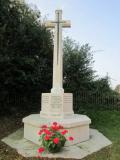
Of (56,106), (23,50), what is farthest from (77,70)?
(56,106)

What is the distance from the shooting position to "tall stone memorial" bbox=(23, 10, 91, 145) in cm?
673

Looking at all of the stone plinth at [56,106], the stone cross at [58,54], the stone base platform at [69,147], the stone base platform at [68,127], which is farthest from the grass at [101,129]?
the stone cross at [58,54]

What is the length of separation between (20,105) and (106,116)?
362cm

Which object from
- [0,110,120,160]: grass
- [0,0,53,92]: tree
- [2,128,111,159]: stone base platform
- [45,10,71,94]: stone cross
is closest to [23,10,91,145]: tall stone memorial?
[45,10,71,94]: stone cross

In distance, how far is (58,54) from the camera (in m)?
7.82

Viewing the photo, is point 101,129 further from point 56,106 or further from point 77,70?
point 77,70

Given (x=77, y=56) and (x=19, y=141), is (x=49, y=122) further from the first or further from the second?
(x=77, y=56)

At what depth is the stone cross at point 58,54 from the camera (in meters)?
7.64

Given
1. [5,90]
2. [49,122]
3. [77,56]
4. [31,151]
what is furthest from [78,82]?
[31,151]

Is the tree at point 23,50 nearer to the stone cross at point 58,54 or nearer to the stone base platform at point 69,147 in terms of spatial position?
the stone cross at point 58,54

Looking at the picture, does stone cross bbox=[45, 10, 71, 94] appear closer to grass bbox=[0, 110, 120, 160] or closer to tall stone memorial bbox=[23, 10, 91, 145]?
tall stone memorial bbox=[23, 10, 91, 145]

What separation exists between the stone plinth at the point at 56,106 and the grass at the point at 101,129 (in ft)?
4.79

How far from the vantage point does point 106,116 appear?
10.1 meters

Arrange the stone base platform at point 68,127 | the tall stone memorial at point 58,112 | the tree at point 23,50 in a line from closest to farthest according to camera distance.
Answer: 1. the stone base platform at point 68,127
2. the tall stone memorial at point 58,112
3. the tree at point 23,50
